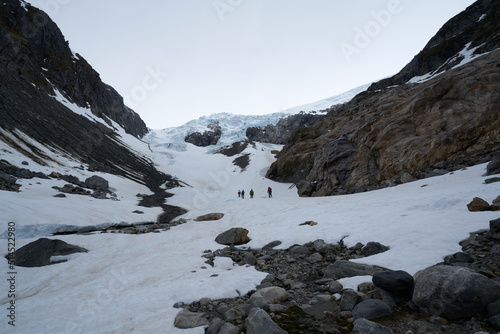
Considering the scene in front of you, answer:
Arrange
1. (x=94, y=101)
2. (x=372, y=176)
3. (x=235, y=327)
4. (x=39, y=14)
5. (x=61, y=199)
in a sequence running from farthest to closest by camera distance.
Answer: (x=94, y=101), (x=39, y=14), (x=372, y=176), (x=61, y=199), (x=235, y=327)

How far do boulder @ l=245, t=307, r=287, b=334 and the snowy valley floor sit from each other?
1326 millimetres

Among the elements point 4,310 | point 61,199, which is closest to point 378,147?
point 4,310

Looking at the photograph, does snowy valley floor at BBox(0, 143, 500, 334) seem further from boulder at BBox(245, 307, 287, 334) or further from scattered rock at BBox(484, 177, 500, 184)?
boulder at BBox(245, 307, 287, 334)

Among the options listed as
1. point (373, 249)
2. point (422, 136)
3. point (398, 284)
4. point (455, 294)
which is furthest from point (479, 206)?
point (422, 136)

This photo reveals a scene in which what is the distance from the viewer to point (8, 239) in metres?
12.7

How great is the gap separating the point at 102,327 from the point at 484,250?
11.0m

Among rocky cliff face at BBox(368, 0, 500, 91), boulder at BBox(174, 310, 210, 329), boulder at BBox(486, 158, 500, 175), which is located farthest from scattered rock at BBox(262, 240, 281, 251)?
rocky cliff face at BBox(368, 0, 500, 91)

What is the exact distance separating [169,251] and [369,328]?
40.1 feet

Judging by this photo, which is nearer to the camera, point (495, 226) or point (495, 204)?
point (495, 226)

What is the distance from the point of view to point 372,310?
5332 mm

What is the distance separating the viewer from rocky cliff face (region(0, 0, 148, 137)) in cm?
6900

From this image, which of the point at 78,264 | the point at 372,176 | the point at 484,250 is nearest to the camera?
the point at 484,250

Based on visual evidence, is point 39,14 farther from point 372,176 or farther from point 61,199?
point 372,176

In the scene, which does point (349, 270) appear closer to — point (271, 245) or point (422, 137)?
point (271, 245)
